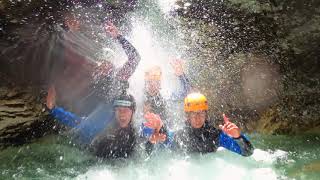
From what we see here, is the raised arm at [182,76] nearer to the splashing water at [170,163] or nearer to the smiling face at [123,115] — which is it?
the splashing water at [170,163]

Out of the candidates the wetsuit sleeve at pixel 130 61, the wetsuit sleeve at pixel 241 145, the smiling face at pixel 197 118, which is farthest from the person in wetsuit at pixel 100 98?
the wetsuit sleeve at pixel 241 145

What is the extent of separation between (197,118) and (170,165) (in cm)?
101

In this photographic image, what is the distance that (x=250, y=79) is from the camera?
10.3 m

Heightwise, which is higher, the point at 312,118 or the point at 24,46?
the point at 24,46

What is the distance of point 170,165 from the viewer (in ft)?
22.4

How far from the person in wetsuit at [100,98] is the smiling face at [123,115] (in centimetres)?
69

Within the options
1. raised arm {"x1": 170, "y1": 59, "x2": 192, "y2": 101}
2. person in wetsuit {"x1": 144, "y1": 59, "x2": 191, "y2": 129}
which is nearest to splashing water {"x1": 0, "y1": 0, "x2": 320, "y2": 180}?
person in wetsuit {"x1": 144, "y1": 59, "x2": 191, "y2": 129}

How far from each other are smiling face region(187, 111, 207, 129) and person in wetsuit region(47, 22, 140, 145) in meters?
1.68

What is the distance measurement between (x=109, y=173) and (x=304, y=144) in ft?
14.2

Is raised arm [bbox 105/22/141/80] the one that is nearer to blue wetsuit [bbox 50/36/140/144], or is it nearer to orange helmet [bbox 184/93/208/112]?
blue wetsuit [bbox 50/36/140/144]

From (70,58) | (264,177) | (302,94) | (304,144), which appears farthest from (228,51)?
(264,177)

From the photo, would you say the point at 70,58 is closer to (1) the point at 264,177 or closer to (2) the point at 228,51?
(2) the point at 228,51

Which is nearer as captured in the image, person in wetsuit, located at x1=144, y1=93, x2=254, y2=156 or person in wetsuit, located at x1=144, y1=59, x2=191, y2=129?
person in wetsuit, located at x1=144, y1=93, x2=254, y2=156

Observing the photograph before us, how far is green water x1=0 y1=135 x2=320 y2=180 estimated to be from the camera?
6.73m
